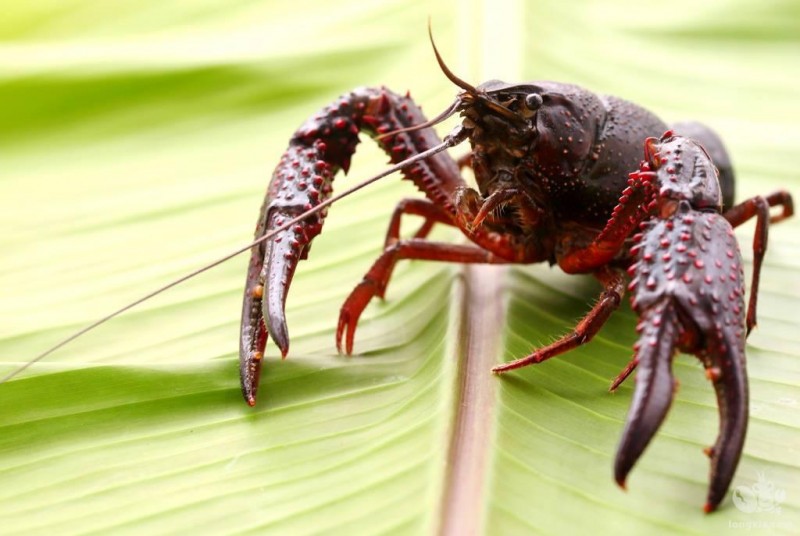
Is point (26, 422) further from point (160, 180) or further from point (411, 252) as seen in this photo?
point (160, 180)

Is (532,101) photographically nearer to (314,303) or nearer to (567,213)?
(567,213)

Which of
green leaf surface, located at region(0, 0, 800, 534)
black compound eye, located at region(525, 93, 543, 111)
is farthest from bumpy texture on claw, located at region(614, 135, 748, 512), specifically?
black compound eye, located at region(525, 93, 543, 111)

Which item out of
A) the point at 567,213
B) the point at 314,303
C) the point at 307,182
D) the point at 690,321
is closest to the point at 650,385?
the point at 690,321

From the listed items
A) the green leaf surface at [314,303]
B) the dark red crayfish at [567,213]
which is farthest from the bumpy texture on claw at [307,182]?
the green leaf surface at [314,303]

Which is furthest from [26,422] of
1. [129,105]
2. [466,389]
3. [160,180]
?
[129,105]

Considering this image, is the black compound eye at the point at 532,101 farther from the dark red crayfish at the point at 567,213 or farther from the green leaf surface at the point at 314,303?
the green leaf surface at the point at 314,303

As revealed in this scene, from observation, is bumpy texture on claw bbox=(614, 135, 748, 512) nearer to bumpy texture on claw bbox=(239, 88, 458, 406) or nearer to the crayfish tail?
the crayfish tail
